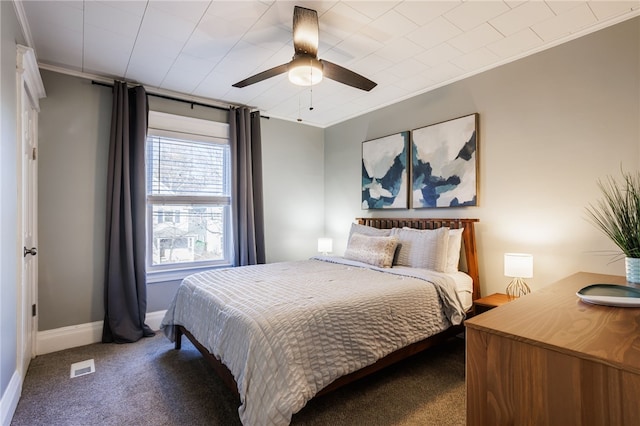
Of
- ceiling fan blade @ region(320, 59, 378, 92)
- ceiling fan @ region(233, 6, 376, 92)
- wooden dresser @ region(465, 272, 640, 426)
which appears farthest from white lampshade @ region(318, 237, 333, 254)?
wooden dresser @ region(465, 272, 640, 426)

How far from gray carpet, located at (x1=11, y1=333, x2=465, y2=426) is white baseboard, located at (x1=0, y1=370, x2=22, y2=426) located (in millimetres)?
55

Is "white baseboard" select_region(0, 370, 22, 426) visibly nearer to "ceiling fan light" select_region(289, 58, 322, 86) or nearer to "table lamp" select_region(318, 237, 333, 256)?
"ceiling fan light" select_region(289, 58, 322, 86)

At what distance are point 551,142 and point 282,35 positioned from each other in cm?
239

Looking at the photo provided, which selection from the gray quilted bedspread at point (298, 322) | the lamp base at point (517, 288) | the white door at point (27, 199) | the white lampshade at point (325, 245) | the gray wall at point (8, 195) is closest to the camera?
the gray quilted bedspread at point (298, 322)

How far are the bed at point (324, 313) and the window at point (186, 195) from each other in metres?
1.07

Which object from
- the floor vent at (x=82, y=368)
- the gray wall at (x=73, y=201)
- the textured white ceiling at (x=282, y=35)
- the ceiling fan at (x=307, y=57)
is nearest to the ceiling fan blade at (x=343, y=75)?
the ceiling fan at (x=307, y=57)

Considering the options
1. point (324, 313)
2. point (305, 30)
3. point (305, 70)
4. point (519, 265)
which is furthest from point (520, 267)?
point (305, 30)

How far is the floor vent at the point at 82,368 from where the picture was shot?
8.36 feet

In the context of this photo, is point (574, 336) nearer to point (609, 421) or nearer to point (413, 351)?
point (609, 421)

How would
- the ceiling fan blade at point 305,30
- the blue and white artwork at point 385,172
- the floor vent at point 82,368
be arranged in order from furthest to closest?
the blue and white artwork at point 385,172, the floor vent at point 82,368, the ceiling fan blade at point 305,30

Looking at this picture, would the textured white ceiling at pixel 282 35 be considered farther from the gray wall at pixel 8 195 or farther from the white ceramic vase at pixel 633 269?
the white ceramic vase at pixel 633 269

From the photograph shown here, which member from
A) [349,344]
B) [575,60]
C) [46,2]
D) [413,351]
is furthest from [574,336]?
[46,2]

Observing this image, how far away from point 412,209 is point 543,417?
9.62ft

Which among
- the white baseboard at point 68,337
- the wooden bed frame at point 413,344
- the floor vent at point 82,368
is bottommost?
the floor vent at point 82,368
